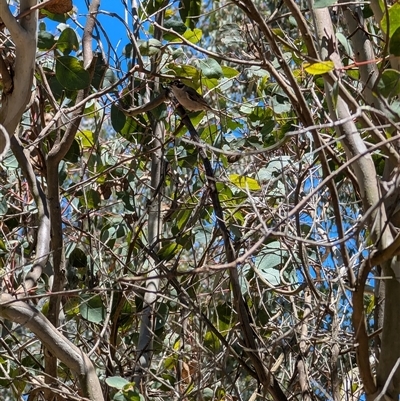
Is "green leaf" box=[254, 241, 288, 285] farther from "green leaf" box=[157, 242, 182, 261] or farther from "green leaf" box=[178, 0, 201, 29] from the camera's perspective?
"green leaf" box=[178, 0, 201, 29]

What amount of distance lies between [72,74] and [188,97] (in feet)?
1.49

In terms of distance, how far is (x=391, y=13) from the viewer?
4.93ft

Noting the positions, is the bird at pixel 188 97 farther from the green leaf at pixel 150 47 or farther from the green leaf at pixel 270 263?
the green leaf at pixel 270 263

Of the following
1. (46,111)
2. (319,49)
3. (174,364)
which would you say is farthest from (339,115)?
(46,111)

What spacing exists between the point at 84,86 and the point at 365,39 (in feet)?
2.46

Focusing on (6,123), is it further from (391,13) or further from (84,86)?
(391,13)

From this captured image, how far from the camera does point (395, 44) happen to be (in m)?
1.48

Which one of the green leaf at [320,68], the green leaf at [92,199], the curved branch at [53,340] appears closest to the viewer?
the green leaf at [320,68]

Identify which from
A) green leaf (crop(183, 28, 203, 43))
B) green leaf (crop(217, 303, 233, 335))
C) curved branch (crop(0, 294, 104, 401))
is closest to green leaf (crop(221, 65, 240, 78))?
green leaf (crop(183, 28, 203, 43))

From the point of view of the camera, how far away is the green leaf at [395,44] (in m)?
1.47

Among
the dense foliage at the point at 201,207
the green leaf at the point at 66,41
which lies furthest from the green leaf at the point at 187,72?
the green leaf at the point at 66,41

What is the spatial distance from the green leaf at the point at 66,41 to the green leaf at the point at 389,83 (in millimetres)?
924

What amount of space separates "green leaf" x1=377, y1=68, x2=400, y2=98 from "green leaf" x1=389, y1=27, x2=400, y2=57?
5 cm

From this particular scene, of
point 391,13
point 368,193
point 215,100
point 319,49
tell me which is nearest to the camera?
point 391,13
